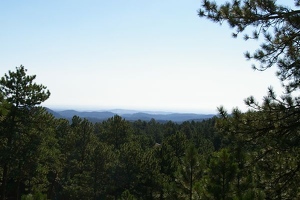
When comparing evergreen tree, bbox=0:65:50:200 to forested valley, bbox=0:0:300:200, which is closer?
forested valley, bbox=0:0:300:200

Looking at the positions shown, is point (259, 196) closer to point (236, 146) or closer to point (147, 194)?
point (236, 146)

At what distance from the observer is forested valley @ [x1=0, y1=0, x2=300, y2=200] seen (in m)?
6.88

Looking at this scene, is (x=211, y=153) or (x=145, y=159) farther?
(x=145, y=159)

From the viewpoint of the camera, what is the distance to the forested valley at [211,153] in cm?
688

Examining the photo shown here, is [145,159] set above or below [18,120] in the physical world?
below

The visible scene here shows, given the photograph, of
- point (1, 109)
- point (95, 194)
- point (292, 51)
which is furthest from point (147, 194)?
point (292, 51)

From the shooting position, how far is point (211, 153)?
20.1m

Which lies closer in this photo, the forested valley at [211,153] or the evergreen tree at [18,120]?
the forested valley at [211,153]

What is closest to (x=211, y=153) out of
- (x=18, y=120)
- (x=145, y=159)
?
(x=145, y=159)

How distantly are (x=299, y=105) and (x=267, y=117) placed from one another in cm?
76

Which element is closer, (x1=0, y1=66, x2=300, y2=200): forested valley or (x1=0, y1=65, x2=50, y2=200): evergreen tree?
(x1=0, y1=66, x2=300, y2=200): forested valley

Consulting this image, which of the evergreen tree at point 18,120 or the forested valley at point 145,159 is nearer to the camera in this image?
the forested valley at point 145,159

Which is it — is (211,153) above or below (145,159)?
above

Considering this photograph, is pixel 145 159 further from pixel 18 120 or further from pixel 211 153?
pixel 18 120
